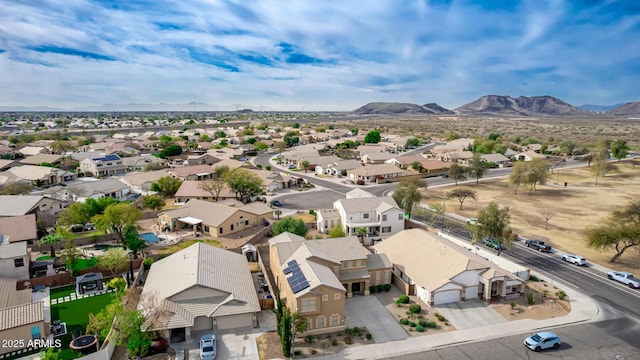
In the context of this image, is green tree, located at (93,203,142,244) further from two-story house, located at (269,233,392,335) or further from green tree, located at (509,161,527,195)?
green tree, located at (509,161,527,195)

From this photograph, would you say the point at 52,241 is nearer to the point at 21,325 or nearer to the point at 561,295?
the point at 21,325

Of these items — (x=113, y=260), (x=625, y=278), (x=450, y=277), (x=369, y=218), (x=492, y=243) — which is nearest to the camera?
(x=450, y=277)

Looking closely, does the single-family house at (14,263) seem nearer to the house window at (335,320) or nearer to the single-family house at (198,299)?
the single-family house at (198,299)

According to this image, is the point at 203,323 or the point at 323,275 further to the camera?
the point at 323,275

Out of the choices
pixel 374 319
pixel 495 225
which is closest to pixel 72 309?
pixel 374 319

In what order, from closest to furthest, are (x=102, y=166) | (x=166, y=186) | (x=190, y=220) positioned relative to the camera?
(x=190, y=220) < (x=166, y=186) < (x=102, y=166)

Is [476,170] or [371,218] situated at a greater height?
[476,170]

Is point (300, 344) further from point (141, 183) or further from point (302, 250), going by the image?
point (141, 183)

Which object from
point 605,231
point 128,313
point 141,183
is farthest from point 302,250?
point 141,183
